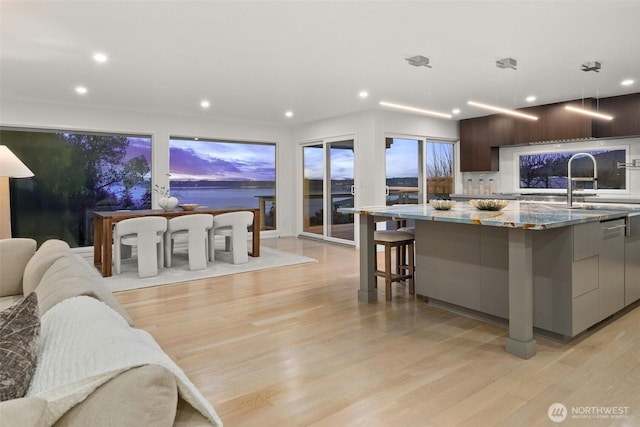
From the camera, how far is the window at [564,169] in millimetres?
6141

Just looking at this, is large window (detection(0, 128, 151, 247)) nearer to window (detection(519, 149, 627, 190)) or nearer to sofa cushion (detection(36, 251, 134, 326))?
sofa cushion (detection(36, 251, 134, 326))

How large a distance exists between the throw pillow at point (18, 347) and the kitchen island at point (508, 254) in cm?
239

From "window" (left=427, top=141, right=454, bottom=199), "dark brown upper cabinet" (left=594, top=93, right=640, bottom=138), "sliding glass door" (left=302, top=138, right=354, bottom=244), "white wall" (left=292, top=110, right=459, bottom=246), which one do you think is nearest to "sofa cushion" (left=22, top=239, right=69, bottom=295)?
"white wall" (left=292, top=110, right=459, bottom=246)

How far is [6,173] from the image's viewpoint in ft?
13.4

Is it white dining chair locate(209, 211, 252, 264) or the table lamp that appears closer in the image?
the table lamp

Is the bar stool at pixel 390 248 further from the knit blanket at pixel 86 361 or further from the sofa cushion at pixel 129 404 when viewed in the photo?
the sofa cushion at pixel 129 404

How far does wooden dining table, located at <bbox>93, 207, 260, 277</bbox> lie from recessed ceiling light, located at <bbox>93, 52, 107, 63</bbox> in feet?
5.83

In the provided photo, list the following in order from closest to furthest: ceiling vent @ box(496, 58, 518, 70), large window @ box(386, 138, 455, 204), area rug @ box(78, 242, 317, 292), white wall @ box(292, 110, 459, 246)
Result: ceiling vent @ box(496, 58, 518, 70) → area rug @ box(78, 242, 317, 292) → white wall @ box(292, 110, 459, 246) → large window @ box(386, 138, 455, 204)

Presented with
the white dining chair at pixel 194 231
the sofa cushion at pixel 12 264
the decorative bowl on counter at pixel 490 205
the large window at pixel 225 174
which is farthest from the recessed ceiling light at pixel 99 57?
the decorative bowl on counter at pixel 490 205

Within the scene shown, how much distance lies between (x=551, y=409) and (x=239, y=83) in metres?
4.52

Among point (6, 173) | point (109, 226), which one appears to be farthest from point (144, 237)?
point (6, 173)

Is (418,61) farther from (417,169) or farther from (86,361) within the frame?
(86,361)

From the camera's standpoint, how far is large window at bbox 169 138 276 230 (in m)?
7.55

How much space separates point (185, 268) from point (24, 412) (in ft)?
15.7
